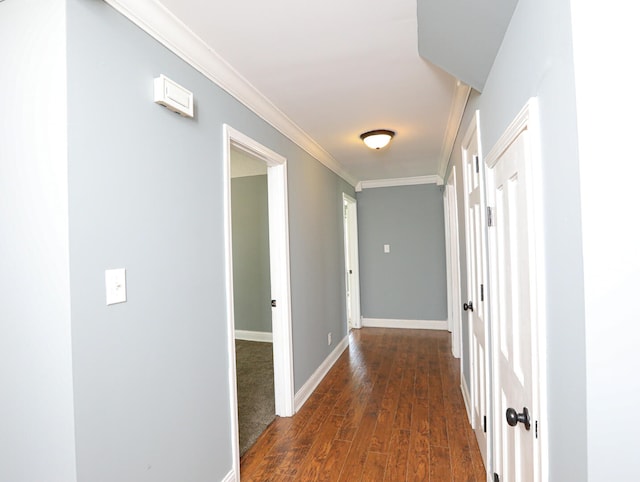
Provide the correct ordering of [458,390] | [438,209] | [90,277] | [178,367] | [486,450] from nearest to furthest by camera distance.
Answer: [90,277] → [178,367] → [486,450] → [458,390] → [438,209]

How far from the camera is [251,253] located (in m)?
5.22

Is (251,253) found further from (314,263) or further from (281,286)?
(281,286)

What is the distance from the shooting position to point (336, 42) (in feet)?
5.94

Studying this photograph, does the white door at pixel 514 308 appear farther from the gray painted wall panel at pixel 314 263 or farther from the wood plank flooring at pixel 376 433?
the gray painted wall panel at pixel 314 263

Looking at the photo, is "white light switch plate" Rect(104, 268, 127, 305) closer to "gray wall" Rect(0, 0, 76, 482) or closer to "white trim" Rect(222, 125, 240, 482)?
"gray wall" Rect(0, 0, 76, 482)

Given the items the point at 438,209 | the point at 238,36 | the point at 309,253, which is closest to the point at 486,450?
the point at 309,253

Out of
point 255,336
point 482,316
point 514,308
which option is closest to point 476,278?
point 482,316

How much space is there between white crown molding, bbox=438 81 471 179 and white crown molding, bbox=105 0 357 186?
1.29 meters

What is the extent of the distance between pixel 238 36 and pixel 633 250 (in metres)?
1.79

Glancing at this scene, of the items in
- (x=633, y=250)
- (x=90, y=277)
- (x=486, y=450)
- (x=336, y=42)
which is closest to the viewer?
(x=633, y=250)

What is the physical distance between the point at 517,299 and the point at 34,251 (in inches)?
68.2

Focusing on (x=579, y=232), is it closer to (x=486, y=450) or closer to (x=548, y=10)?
(x=548, y=10)

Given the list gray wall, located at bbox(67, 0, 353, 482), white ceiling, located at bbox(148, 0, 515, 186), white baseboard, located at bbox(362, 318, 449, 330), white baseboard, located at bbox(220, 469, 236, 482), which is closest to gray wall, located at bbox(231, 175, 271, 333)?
white baseboard, located at bbox(362, 318, 449, 330)

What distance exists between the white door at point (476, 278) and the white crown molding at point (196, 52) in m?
1.40
